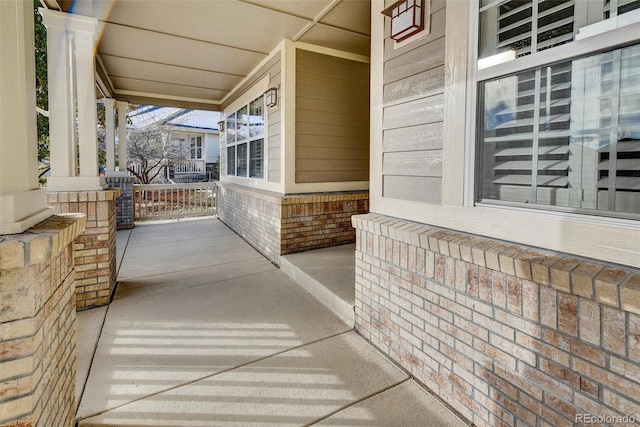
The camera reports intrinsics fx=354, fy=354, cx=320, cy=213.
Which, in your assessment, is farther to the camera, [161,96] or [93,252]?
[161,96]

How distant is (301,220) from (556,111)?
10.5ft

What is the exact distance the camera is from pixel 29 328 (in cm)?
118

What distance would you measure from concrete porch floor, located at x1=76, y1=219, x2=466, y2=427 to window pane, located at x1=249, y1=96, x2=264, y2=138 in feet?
8.58

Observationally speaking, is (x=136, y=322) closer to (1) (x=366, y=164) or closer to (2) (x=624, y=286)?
(2) (x=624, y=286)

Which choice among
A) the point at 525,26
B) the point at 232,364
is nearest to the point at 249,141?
the point at 232,364

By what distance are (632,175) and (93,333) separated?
3323mm

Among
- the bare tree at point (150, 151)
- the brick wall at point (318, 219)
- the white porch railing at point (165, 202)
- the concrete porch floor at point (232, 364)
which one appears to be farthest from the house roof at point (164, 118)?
the concrete porch floor at point (232, 364)

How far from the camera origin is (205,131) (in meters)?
16.7

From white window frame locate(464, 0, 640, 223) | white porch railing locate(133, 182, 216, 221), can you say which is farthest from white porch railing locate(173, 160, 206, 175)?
white window frame locate(464, 0, 640, 223)

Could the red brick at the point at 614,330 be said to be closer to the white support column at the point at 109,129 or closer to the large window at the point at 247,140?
the large window at the point at 247,140

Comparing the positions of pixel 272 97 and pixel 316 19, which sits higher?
pixel 316 19

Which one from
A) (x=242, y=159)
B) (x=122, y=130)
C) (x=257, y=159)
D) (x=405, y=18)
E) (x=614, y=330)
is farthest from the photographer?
(x=122, y=130)

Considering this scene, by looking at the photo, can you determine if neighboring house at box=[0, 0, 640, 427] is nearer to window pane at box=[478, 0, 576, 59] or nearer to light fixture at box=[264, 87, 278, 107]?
window pane at box=[478, 0, 576, 59]

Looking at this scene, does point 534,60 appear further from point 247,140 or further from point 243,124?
point 243,124
